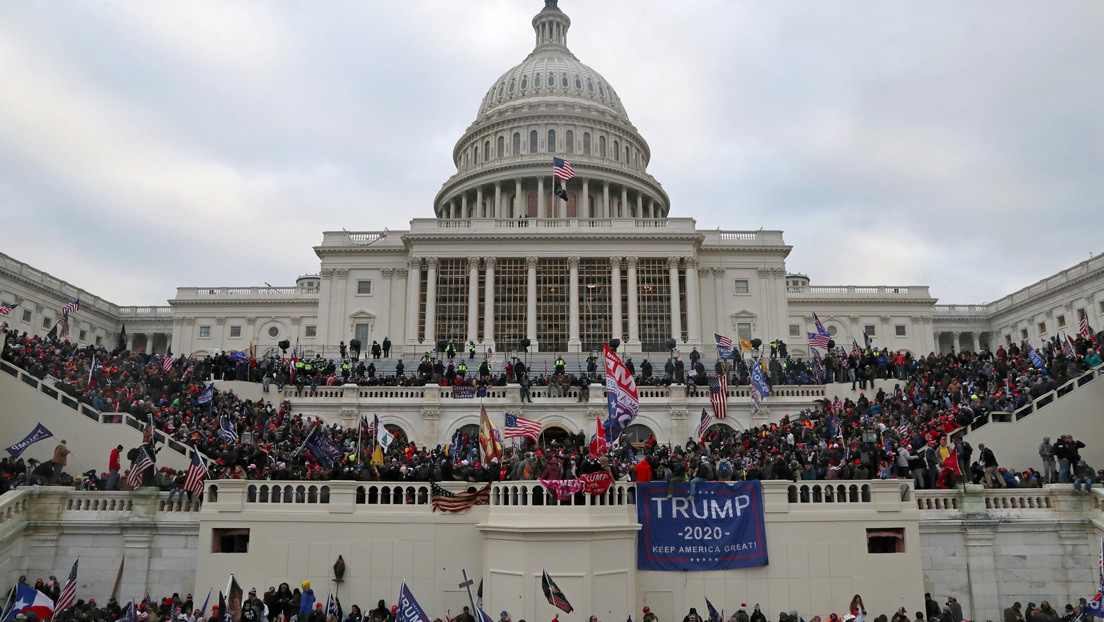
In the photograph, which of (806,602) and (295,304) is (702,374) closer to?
(806,602)

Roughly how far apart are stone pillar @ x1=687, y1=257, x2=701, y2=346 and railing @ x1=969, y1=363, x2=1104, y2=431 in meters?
33.5

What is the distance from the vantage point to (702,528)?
65.4 ft

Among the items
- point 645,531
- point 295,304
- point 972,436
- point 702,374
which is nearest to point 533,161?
point 295,304

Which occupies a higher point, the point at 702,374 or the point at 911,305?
the point at 911,305

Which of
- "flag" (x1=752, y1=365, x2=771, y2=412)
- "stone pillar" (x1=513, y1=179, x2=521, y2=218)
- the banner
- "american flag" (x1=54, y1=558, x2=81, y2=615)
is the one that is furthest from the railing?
"stone pillar" (x1=513, y1=179, x2=521, y2=218)

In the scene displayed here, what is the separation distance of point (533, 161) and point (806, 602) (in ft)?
219

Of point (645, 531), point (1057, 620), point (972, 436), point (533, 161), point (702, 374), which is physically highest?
point (533, 161)

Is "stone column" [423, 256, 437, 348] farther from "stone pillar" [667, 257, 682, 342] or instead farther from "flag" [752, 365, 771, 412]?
"flag" [752, 365, 771, 412]

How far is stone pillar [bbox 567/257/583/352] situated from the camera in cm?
6225

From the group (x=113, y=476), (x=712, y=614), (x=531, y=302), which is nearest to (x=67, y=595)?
(x=113, y=476)

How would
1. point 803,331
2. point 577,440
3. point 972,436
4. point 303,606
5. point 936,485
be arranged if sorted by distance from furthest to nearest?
point 803,331
point 577,440
point 972,436
point 936,485
point 303,606

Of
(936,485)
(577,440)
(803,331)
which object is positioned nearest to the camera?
(936,485)

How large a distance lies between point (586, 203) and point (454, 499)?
2463 inches

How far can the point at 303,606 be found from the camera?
1873 centimetres
